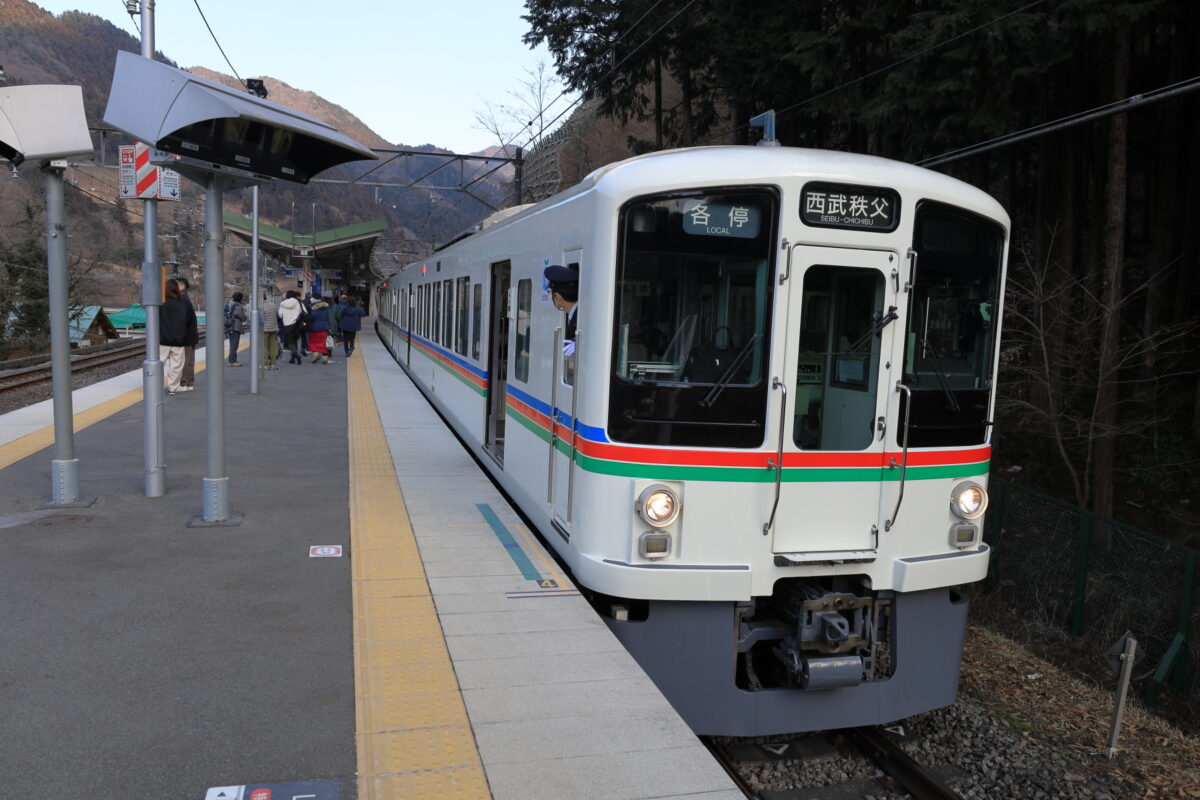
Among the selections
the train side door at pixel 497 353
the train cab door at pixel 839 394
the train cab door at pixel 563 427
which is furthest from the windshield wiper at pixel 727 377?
the train side door at pixel 497 353

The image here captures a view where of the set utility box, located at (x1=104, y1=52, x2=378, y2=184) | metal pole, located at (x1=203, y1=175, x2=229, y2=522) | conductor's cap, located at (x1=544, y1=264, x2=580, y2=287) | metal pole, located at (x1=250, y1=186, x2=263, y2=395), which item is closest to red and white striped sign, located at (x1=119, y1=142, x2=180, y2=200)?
metal pole, located at (x1=203, y1=175, x2=229, y2=522)

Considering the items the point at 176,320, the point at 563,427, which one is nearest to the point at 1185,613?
the point at 563,427

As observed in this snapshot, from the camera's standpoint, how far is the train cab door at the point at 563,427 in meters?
5.23

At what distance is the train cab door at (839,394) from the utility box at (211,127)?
3.15 meters

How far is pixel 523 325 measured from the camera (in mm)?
7051

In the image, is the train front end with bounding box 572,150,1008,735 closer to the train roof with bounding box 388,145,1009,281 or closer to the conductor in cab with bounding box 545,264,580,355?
the train roof with bounding box 388,145,1009,281

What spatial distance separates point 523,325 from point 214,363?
Result: 7.29ft

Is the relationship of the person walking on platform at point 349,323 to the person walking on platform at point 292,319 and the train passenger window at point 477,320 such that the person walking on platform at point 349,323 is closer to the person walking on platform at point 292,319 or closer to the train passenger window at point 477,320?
the person walking on platform at point 292,319

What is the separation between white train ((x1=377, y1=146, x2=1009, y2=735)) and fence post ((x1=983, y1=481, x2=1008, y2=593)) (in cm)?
528

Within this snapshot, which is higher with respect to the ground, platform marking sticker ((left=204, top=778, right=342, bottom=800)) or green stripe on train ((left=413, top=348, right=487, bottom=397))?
green stripe on train ((left=413, top=348, right=487, bottom=397))

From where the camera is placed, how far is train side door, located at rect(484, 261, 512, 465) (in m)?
8.72

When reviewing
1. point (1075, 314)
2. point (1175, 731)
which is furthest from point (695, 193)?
point (1075, 314)

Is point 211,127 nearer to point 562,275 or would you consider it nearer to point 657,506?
point 562,275

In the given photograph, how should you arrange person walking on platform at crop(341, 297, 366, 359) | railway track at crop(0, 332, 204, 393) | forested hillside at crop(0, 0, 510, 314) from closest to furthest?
railway track at crop(0, 332, 204, 393), person walking on platform at crop(341, 297, 366, 359), forested hillside at crop(0, 0, 510, 314)
